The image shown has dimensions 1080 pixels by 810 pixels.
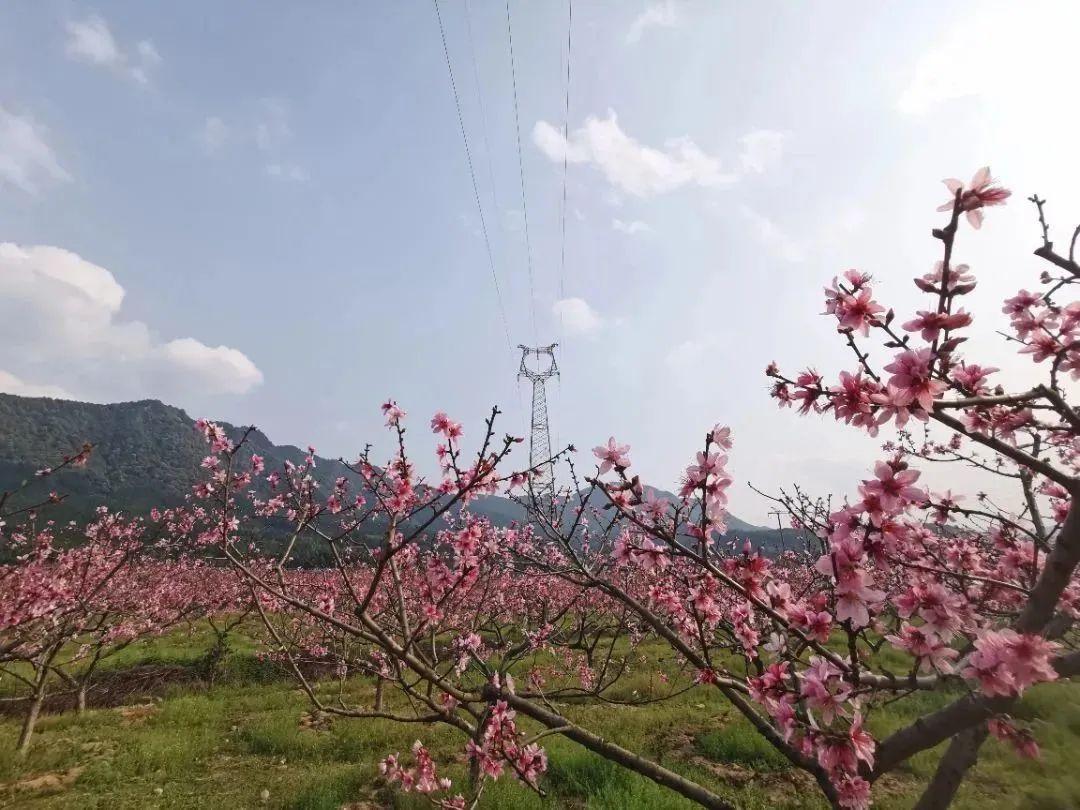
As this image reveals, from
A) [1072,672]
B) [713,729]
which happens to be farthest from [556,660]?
[1072,672]

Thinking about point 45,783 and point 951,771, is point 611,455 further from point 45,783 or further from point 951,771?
point 45,783

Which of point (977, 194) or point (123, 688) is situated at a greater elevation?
point (977, 194)

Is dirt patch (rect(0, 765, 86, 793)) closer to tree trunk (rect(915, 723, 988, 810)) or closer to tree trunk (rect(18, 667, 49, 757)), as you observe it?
tree trunk (rect(18, 667, 49, 757))

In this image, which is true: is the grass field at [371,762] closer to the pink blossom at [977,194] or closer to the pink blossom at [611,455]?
the pink blossom at [611,455]

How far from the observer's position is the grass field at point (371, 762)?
5.96 metres

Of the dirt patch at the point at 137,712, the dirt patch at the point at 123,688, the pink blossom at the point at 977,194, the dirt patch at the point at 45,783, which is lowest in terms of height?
the dirt patch at the point at 123,688

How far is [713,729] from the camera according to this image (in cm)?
860

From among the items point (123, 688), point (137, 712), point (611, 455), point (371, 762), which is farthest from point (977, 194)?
point (123, 688)

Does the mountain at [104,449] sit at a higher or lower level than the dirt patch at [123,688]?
higher

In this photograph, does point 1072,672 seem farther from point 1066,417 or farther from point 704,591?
point 704,591

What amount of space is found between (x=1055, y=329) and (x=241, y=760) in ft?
35.0

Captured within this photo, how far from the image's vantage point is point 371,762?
301 inches

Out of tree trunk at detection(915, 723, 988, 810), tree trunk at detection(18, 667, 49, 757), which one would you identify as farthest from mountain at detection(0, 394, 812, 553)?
tree trunk at detection(915, 723, 988, 810)

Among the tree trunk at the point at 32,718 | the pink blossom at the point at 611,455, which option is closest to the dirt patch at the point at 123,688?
the tree trunk at the point at 32,718
